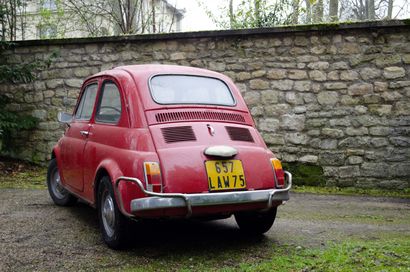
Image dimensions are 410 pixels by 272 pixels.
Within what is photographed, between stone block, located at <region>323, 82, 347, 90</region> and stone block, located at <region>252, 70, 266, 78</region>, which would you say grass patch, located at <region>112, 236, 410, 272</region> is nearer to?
stone block, located at <region>323, 82, 347, 90</region>

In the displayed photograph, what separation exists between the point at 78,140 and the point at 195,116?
1533mm

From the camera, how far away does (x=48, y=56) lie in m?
9.23

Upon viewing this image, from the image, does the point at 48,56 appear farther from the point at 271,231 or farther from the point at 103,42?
the point at 271,231

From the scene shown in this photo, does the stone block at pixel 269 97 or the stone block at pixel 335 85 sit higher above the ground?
the stone block at pixel 335 85

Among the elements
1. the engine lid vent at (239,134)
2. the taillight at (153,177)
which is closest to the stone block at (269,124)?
the engine lid vent at (239,134)

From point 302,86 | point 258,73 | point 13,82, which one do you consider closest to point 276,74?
point 258,73

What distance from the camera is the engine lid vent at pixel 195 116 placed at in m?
3.99

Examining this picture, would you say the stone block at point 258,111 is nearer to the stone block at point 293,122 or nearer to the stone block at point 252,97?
the stone block at point 252,97

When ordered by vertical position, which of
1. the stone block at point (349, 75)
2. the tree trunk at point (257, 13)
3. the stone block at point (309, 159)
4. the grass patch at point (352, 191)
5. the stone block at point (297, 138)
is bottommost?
the grass patch at point (352, 191)

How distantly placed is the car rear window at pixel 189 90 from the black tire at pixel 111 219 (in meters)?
0.92

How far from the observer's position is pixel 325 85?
784cm

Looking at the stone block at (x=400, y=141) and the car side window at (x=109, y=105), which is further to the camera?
the stone block at (x=400, y=141)

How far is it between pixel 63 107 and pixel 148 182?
6140mm

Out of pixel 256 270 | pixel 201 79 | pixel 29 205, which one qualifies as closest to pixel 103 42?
pixel 29 205
